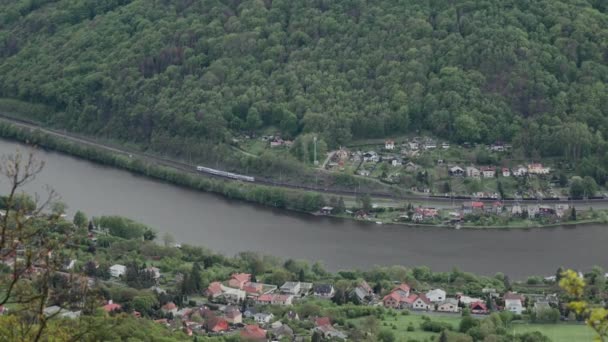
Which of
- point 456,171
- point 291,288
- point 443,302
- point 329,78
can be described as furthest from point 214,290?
point 329,78

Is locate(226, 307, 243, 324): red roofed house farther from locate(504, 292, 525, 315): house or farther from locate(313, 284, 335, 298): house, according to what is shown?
locate(504, 292, 525, 315): house

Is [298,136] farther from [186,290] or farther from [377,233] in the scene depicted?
[186,290]

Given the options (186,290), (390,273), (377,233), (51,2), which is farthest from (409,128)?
(51,2)

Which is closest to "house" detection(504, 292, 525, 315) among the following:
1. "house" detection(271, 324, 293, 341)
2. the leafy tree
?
"house" detection(271, 324, 293, 341)

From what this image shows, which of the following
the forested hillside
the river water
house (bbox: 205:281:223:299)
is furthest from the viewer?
the forested hillside

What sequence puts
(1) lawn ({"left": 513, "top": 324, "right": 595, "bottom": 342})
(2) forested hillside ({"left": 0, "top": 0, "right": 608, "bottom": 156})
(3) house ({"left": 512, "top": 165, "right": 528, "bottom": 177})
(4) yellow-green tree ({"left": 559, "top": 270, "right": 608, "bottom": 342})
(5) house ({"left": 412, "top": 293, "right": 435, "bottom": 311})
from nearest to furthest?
(4) yellow-green tree ({"left": 559, "top": 270, "right": 608, "bottom": 342}) < (1) lawn ({"left": 513, "top": 324, "right": 595, "bottom": 342}) < (5) house ({"left": 412, "top": 293, "right": 435, "bottom": 311}) < (3) house ({"left": 512, "top": 165, "right": 528, "bottom": 177}) < (2) forested hillside ({"left": 0, "top": 0, "right": 608, "bottom": 156})
